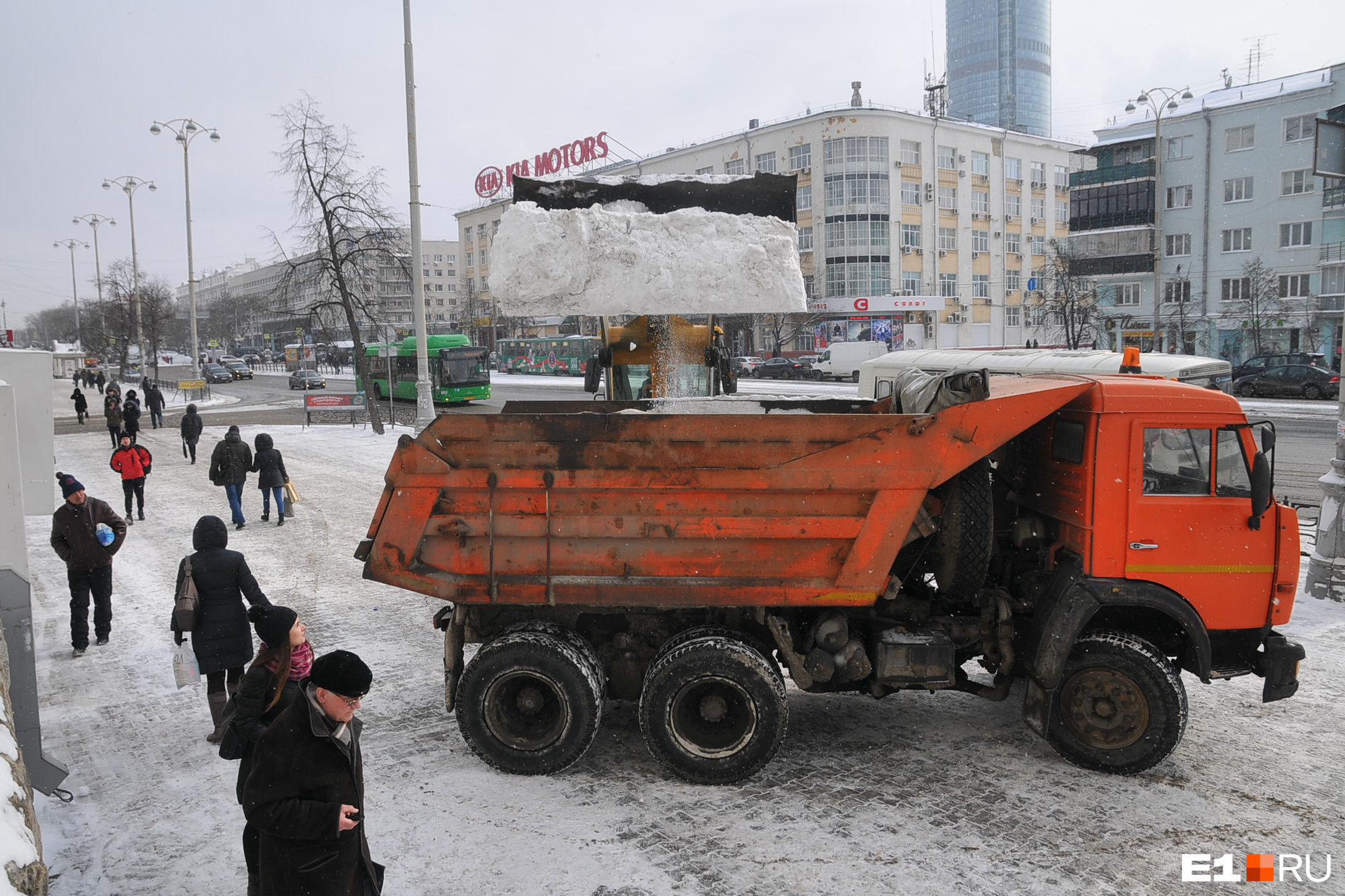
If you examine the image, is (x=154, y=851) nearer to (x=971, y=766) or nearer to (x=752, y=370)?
(x=971, y=766)

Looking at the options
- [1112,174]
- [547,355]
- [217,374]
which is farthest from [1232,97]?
[217,374]

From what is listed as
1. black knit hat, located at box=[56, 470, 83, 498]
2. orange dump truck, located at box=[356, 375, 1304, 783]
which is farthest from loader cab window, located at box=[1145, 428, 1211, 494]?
black knit hat, located at box=[56, 470, 83, 498]

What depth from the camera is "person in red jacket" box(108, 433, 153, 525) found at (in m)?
12.4

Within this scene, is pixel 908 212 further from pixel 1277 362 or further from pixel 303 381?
pixel 303 381

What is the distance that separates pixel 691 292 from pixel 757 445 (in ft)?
13.2

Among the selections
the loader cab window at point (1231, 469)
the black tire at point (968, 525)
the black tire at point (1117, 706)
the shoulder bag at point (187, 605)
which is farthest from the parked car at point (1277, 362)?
the shoulder bag at point (187, 605)

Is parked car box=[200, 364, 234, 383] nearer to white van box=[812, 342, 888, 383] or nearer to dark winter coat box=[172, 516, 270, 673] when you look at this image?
white van box=[812, 342, 888, 383]

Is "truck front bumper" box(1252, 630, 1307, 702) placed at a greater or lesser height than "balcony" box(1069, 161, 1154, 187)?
lesser

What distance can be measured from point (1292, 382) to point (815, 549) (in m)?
34.3

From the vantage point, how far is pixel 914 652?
5262mm

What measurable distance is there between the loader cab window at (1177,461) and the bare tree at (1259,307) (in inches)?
1795

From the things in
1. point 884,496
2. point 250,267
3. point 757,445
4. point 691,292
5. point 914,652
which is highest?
point 250,267

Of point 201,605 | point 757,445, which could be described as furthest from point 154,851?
point 757,445

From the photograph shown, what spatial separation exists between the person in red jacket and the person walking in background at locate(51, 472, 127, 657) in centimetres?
531
